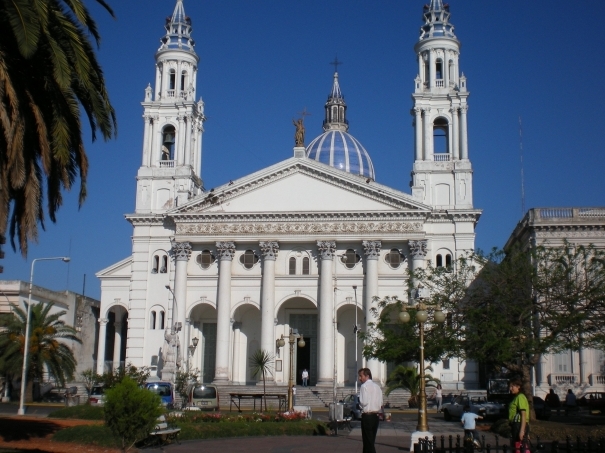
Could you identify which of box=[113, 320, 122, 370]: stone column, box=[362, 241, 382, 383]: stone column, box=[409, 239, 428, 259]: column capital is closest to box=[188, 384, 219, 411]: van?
box=[362, 241, 382, 383]: stone column

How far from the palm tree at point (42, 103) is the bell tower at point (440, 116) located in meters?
37.2

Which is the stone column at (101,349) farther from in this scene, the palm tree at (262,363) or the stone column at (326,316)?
the stone column at (326,316)

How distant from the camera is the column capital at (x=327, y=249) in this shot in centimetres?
5416

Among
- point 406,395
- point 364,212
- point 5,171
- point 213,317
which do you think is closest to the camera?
point 5,171

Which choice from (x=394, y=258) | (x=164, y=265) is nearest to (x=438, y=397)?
(x=394, y=258)

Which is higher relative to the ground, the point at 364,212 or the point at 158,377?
the point at 364,212

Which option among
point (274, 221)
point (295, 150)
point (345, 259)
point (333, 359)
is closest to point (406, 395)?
point (333, 359)

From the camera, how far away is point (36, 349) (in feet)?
161

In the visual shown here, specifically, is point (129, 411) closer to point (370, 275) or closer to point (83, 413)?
point (83, 413)

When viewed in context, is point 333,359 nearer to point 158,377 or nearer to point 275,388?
point 275,388

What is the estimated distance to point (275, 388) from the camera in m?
51.4

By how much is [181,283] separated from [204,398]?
656 inches

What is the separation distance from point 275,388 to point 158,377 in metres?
8.73

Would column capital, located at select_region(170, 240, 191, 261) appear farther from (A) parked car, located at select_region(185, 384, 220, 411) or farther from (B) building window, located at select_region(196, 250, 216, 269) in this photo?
(A) parked car, located at select_region(185, 384, 220, 411)
